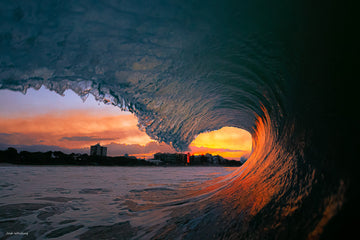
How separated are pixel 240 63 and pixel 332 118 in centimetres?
235

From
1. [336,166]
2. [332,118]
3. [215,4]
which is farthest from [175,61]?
[336,166]

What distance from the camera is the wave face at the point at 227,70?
1484 mm

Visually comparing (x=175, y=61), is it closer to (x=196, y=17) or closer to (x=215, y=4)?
(x=196, y=17)

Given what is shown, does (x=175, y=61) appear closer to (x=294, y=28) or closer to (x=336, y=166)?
(x=294, y=28)

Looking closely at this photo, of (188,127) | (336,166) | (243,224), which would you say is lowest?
(243,224)

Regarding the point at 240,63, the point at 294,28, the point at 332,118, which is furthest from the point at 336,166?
the point at 240,63

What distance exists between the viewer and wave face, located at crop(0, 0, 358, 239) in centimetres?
148

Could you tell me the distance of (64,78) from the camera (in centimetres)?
355

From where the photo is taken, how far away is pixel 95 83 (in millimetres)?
3881

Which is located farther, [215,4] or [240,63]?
[240,63]

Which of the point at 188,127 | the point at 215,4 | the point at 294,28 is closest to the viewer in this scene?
the point at 294,28

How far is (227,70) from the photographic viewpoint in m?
3.96

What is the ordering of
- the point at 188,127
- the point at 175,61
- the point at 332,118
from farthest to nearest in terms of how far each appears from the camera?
the point at 188,127
the point at 175,61
the point at 332,118

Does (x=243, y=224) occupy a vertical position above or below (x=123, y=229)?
above
